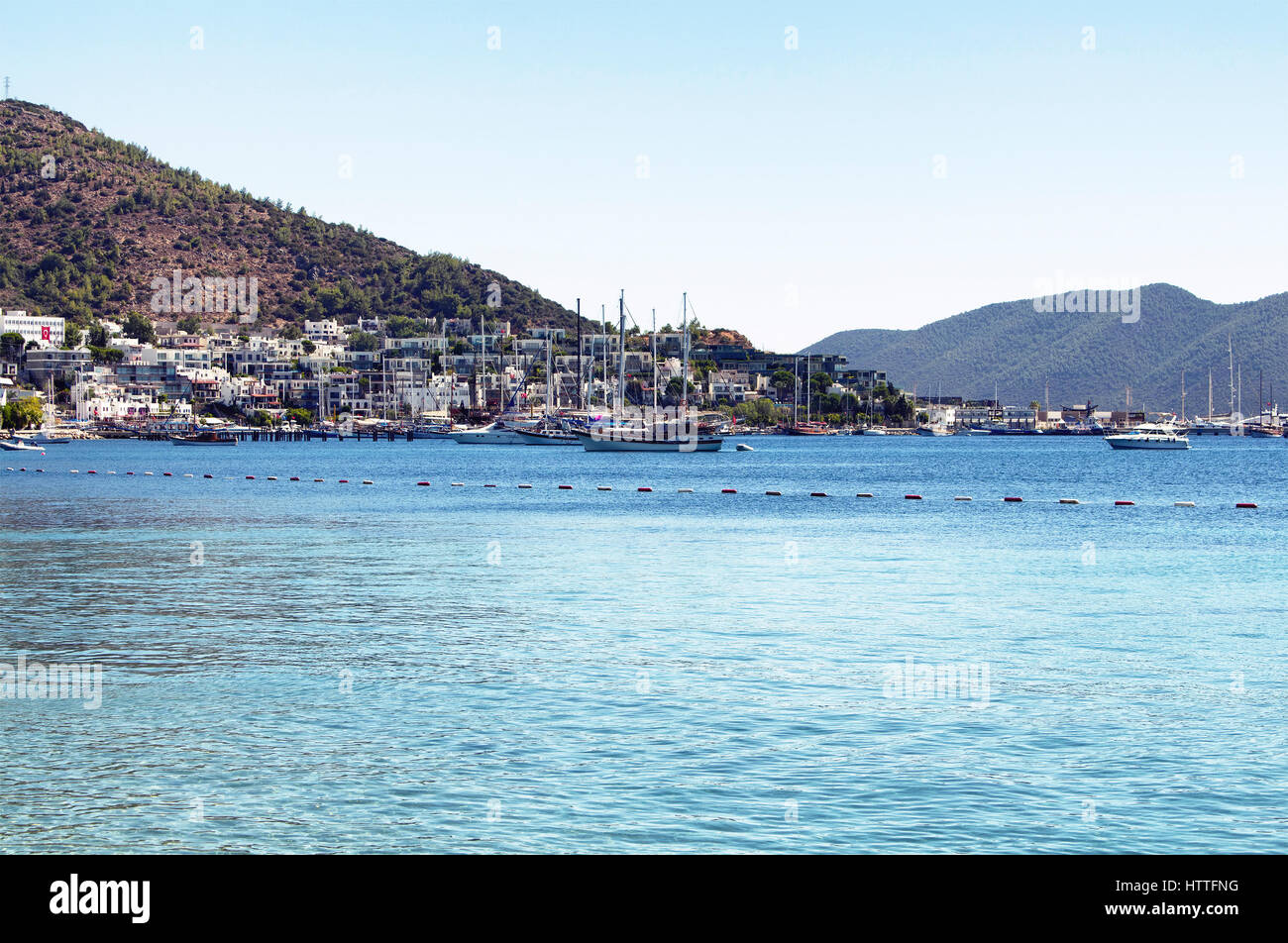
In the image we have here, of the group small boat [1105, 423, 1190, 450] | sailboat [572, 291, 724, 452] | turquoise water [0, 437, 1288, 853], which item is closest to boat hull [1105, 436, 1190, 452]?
small boat [1105, 423, 1190, 450]

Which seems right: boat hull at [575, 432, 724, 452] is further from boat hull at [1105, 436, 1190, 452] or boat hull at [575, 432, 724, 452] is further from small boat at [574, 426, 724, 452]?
boat hull at [1105, 436, 1190, 452]

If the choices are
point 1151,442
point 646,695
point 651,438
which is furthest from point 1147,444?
point 646,695

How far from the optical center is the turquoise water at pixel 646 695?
13.0m

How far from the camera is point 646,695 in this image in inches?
742

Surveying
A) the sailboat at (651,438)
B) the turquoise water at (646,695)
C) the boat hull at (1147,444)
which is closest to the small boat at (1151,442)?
the boat hull at (1147,444)

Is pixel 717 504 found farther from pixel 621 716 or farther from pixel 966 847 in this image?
pixel 966 847

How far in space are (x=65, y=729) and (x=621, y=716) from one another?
21.9ft

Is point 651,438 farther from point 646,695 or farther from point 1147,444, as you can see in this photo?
point 646,695

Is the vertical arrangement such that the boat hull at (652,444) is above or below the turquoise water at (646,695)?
above

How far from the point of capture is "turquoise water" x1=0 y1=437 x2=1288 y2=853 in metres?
13.0

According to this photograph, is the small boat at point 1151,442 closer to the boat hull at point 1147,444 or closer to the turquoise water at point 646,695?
the boat hull at point 1147,444

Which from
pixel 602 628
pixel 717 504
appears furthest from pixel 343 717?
pixel 717 504

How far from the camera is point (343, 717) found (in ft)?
58.1
